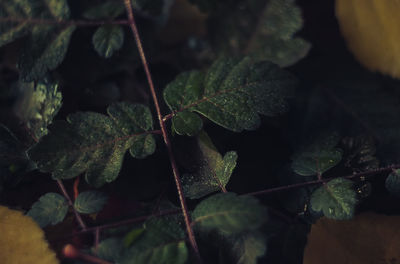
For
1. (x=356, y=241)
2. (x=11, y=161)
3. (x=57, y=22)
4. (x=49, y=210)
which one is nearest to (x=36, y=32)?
(x=57, y=22)

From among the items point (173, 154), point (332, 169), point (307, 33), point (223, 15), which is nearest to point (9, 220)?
point (173, 154)

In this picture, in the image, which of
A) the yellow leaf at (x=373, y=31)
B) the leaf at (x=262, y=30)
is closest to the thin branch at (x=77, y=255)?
the leaf at (x=262, y=30)

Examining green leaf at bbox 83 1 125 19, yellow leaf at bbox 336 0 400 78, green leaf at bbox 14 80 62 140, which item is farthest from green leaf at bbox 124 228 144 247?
yellow leaf at bbox 336 0 400 78

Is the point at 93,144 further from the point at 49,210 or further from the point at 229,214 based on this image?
the point at 229,214

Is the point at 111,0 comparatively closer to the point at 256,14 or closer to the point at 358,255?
the point at 256,14

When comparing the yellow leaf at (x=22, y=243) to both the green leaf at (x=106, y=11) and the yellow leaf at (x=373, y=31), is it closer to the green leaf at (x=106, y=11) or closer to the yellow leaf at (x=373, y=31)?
the green leaf at (x=106, y=11)

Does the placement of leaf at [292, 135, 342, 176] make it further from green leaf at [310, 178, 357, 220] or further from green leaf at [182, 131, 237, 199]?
green leaf at [182, 131, 237, 199]
